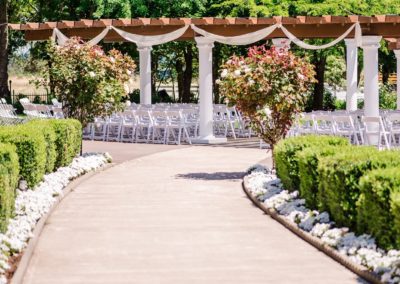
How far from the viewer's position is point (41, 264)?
9.47m

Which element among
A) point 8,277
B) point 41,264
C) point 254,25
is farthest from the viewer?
point 254,25

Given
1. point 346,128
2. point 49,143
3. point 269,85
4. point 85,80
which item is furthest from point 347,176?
point 346,128

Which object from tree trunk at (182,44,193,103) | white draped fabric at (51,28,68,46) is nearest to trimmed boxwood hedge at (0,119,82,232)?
white draped fabric at (51,28,68,46)

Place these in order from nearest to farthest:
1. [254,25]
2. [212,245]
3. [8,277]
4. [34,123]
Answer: [8,277], [212,245], [34,123], [254,25]

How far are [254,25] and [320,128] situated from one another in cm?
378

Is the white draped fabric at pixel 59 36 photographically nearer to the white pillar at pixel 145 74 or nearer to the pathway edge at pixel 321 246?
the white pillar at pixel 145 74

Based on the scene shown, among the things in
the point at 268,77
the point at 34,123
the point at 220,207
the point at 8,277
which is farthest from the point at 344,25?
the point at 8,277

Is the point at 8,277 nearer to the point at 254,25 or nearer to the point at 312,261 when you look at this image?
the point at 312,261

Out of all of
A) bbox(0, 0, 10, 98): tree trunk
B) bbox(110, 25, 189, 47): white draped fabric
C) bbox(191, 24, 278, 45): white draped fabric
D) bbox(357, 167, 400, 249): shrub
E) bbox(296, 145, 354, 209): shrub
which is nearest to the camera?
bbox(357, 167, 400, 249): shrub

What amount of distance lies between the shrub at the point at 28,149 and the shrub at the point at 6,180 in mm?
2225

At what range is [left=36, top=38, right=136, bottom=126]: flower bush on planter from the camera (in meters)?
20.8

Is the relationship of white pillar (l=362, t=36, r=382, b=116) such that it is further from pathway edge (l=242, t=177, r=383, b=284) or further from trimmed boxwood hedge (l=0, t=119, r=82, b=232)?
pathway edge (l=242, t=177, r=383, b=284)

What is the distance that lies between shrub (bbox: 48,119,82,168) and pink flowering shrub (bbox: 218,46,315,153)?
3016 mm

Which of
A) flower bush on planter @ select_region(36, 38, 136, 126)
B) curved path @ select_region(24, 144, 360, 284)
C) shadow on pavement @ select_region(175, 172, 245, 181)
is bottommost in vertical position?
shadow on pavement @ select_region(175, 172, 245, 181)
